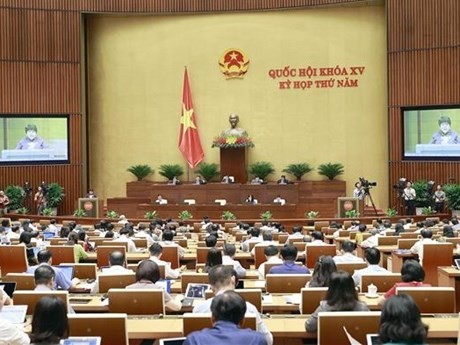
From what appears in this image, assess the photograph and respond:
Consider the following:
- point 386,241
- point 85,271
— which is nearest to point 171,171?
point 386,241

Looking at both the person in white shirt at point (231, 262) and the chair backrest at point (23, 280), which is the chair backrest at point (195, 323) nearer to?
the chair backrest at point (23, 280)

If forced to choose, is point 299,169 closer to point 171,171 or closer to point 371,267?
point 171,171

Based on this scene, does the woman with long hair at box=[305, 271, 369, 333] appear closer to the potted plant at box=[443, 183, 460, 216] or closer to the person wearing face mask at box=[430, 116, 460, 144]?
the potted plant at box=[443, 183, 460, 216]

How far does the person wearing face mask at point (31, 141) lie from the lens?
22.3 m

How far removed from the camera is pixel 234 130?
73.6 ft

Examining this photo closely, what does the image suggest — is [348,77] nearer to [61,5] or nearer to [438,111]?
[438,111]

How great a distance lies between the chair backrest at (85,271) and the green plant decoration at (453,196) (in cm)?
1380

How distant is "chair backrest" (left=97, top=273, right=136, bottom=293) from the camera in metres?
6.61

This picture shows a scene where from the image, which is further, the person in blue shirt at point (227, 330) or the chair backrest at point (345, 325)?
the chair backrest at point (345, 325)

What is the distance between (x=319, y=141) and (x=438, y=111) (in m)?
3.89

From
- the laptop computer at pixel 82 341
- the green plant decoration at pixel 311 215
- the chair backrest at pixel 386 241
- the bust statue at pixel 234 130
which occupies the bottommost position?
the green plant decoration at pixel 311 215

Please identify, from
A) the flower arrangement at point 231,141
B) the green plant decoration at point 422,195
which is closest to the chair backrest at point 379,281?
the green plant decoration at point 422,195

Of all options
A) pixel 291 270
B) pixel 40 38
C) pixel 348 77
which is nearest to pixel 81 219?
pixel 40 38

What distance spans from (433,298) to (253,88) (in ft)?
60.3
